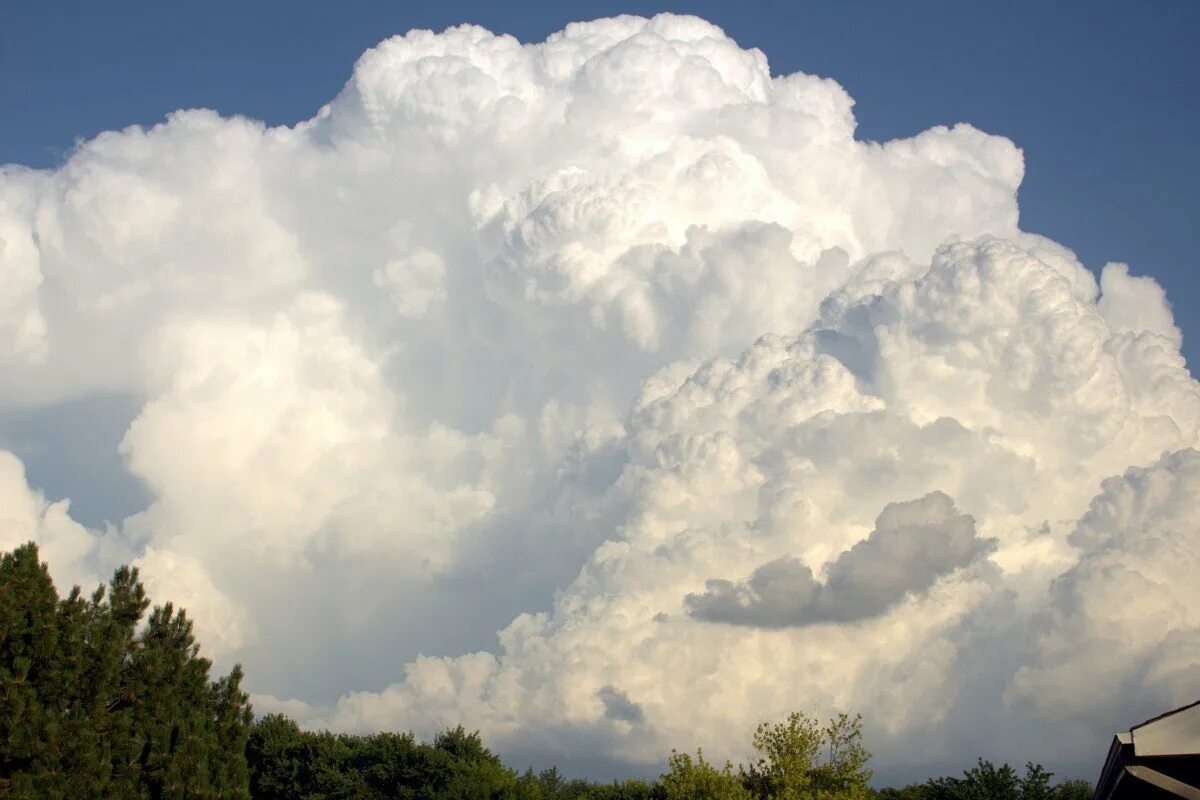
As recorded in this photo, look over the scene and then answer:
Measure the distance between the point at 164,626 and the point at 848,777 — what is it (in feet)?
119

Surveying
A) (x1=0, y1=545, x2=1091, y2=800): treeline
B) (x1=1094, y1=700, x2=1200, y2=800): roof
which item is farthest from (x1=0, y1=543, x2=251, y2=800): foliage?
(x1=1094, y1=700, x2=1200, y2=800): roof

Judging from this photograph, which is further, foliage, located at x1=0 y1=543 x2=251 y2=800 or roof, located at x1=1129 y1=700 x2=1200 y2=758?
foliage, located at x1=0 y1=543 x2=251 y2=800

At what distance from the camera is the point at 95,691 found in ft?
165

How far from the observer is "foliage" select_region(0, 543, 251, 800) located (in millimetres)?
45656

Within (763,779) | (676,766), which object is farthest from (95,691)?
(763,779)

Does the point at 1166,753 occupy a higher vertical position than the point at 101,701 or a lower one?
lower

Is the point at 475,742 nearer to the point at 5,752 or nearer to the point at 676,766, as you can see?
the point at 676,766

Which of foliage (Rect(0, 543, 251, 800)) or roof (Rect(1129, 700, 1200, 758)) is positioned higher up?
foliage (Rect(0, 543, 251, 800))

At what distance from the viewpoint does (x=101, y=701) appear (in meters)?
50.5

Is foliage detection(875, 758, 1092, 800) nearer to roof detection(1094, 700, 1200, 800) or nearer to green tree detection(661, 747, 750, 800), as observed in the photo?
green tree detection(661, 747, 750, 800)

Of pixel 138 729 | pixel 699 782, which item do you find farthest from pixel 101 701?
pixel 699 782

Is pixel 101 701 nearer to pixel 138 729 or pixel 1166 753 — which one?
pixel 138 729

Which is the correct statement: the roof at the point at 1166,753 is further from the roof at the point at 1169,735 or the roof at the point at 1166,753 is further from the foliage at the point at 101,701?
the foliage at the point at 101,701

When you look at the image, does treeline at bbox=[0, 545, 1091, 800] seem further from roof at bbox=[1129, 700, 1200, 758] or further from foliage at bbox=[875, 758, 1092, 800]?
roof at bbox=[1129, 700, 1200, 758]
